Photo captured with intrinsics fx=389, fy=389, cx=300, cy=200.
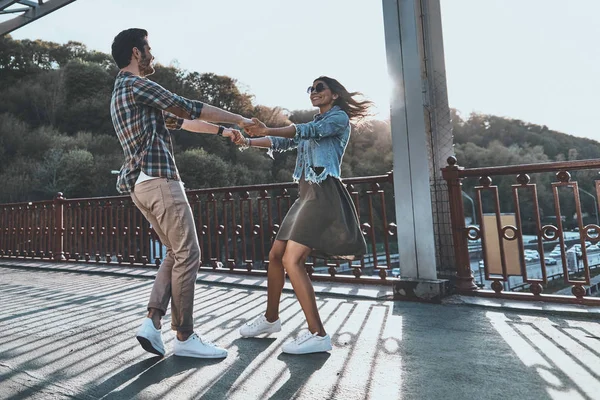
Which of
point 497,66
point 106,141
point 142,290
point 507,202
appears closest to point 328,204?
point 142,290

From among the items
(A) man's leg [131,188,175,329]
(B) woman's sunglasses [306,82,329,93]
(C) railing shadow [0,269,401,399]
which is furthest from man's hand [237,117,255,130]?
(C) railing shadow [0,269,401,399]

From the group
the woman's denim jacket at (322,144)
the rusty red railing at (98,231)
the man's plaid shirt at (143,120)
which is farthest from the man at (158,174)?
the rusty red railing at (98,231)

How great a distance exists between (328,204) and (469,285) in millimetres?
1860

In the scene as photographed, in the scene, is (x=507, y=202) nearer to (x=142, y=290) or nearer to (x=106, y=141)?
(x=106, y=141)

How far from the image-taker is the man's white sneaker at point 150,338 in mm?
1965

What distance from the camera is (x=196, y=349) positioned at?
6.56ft

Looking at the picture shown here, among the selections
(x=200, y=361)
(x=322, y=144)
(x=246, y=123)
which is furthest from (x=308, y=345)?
(x=246, y=123)

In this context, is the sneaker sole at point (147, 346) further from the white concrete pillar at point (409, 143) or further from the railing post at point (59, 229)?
the railing post at point (59, 229)

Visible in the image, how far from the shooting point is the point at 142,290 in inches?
164

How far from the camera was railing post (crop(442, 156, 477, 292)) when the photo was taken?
10.8ft

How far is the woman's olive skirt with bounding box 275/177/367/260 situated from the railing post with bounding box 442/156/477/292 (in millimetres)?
1583

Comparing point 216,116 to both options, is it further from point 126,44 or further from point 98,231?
point 98,231

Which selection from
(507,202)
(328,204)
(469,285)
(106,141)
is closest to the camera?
(328,204)

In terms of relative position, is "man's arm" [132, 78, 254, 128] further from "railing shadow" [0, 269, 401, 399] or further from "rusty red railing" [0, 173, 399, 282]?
A: "rusty red railing" [0, 173, 399, 282]
